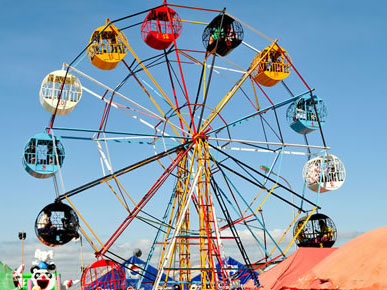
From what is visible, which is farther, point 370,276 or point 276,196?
point 276,196

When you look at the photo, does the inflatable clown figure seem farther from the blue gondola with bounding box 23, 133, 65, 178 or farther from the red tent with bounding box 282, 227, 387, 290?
the red tent with bounding box 282, 227, 387, 290

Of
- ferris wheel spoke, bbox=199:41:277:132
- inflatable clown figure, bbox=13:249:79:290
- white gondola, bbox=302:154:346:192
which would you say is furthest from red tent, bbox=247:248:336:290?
inflatable clown figure, bbox=13:249:79:290

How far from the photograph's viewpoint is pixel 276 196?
19.8m

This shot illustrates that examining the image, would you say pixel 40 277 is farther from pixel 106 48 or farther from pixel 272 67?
pixel 272 67

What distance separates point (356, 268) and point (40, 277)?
10714 millimetres

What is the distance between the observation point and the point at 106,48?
20.5m

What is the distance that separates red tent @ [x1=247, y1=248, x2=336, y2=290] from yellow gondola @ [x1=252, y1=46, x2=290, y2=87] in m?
6.33

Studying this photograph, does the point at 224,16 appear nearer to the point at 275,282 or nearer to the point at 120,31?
the point at 120,31

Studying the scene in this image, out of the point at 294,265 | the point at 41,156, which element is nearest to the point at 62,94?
the point at 41,156

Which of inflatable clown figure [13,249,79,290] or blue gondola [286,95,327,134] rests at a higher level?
blue gondola [286,95,327,134]

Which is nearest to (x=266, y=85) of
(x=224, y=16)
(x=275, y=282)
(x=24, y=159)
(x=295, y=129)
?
(x=295, y=129)

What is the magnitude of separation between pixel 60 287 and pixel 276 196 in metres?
7.66

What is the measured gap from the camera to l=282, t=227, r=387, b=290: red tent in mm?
11938

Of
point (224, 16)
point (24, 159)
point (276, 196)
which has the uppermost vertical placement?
point (224, 16)
